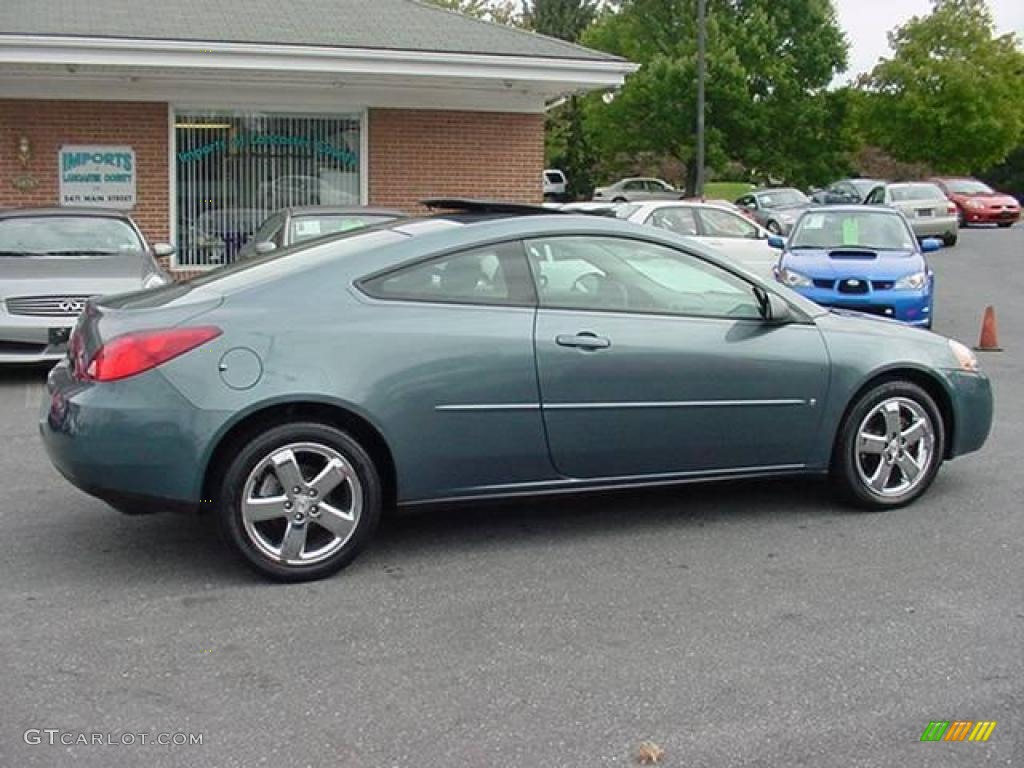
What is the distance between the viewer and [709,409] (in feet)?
18.4

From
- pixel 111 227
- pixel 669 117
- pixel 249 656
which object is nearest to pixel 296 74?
pixel 111 227

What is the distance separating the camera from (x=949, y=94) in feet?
162

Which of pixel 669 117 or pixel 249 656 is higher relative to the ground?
pixel 669 117

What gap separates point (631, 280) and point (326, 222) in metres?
6.78

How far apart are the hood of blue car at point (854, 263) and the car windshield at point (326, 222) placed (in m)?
4.43

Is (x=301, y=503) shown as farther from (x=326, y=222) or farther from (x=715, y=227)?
(x=715, y=227)

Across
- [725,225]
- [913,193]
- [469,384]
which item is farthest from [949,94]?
[469,384]

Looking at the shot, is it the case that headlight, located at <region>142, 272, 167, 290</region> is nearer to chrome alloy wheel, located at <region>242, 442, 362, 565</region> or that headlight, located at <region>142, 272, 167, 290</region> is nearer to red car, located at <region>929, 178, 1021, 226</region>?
chrome alloy wheel, located at <region>242, 442, 362, 565</region>

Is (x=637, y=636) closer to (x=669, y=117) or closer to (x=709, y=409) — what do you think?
(x=709, y=409)

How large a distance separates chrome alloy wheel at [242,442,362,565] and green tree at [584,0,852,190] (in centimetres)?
3929

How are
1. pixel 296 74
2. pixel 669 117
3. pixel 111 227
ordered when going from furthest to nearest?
pixel 669 117 < pixel 296 74 < pixel 111 227

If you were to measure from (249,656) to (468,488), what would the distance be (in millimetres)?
1354

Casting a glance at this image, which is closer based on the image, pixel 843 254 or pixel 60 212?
pixel 60 212

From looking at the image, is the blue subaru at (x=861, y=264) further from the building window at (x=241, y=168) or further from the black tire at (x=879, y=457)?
the black tire at (x=879, y=457)
